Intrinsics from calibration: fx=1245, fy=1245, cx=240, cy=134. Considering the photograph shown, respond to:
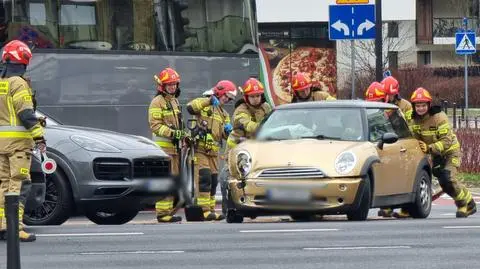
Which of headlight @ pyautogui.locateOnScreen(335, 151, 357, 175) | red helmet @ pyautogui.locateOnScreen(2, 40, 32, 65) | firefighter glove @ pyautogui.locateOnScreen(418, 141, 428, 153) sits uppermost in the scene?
red helmet @ pyautogui.locateOnScreen(2, 40, 32, 65)

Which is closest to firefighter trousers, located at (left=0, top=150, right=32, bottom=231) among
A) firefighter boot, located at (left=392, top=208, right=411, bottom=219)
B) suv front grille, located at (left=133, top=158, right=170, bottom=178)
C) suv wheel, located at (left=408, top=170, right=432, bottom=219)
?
suv front grille, located at (left=133, top=158, right=170, bottom=178)

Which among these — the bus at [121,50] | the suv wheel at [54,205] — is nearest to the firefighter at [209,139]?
the suv wheel at [54,205]

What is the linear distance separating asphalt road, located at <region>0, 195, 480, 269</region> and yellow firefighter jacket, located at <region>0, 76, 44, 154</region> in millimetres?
960

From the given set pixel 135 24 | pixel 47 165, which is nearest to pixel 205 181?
pixel 47 165

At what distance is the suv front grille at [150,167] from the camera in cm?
1416

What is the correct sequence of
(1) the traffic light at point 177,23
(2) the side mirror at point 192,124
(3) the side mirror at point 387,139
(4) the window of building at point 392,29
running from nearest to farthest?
(3) the side mirror at point 387,139 < (2) the side mirror at point 192,124 < (1) the traffic light at point 177,23 < (4) the window of building at point 392,29

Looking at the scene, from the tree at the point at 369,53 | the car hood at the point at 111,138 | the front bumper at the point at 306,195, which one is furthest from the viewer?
the tree at the point at 369,53

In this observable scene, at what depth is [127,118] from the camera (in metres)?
19.1

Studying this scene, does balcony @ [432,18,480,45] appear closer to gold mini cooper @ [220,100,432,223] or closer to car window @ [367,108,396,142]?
gold mini cooper @ [220,100,432,223]

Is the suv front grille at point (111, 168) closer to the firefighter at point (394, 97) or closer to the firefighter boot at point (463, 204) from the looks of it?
the firefighter at point (394, 97)

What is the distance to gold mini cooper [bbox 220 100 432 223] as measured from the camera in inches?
516

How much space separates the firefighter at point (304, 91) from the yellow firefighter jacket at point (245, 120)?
1.94 ft

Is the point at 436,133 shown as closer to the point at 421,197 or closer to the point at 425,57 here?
the point at 421,197

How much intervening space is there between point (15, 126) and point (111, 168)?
8.45 feet
